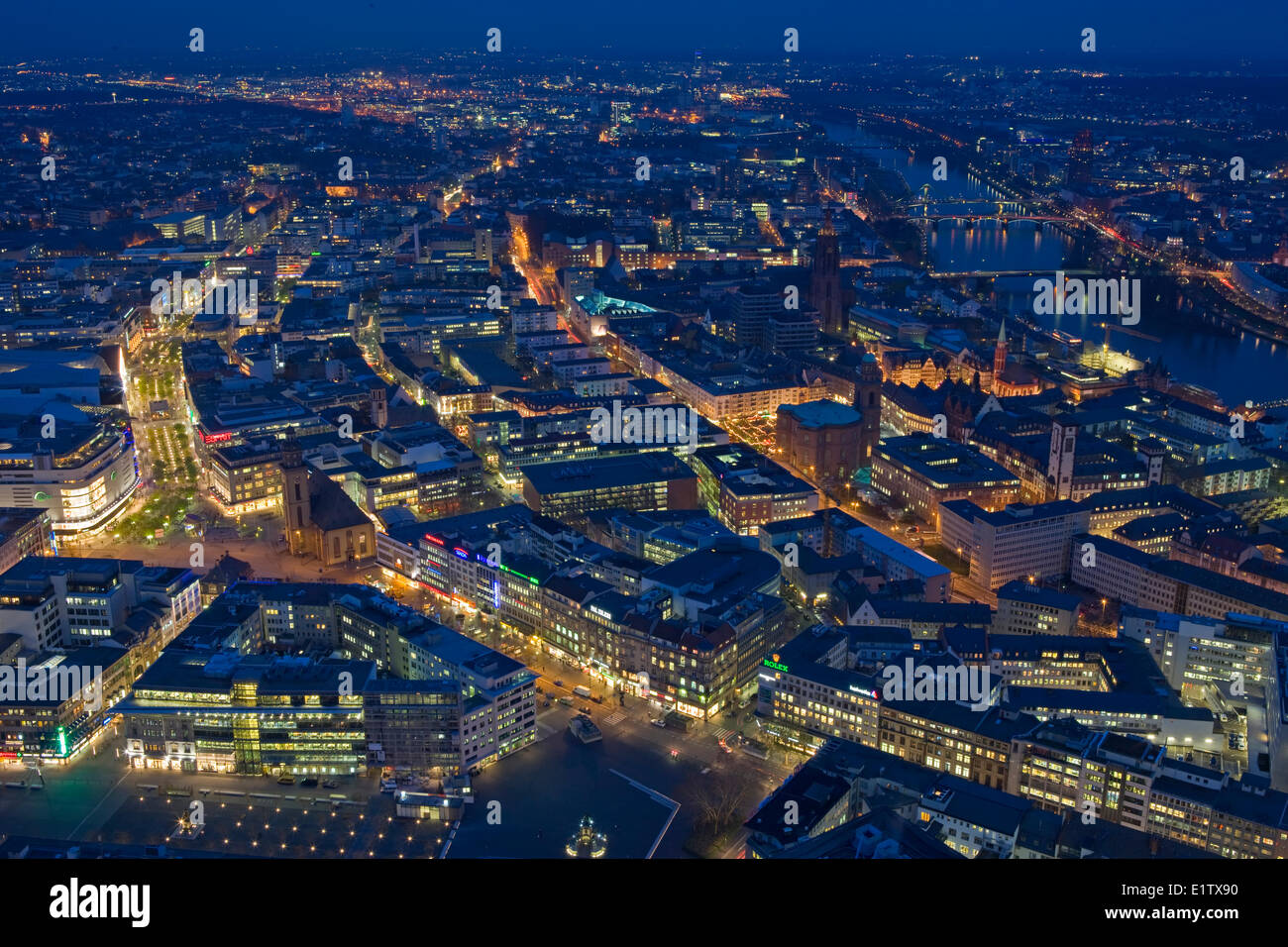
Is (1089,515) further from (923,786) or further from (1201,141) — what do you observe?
(1201,141)

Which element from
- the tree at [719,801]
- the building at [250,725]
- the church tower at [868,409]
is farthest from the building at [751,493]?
the building at [250,725]

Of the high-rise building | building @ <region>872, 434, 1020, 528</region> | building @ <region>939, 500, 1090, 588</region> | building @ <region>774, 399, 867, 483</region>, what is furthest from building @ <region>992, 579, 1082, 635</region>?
the high-rise building

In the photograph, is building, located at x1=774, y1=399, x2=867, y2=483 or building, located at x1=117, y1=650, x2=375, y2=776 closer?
building, located at x1=117, y1=650, x2=375, y2=776

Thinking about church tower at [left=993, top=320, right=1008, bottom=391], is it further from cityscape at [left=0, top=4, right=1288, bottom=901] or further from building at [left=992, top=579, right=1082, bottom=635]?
building at [left=992, top=579, right=1082, bottom=635]

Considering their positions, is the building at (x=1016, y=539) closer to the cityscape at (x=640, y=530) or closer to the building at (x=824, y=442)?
the cityscape at (x=640, y=530)
